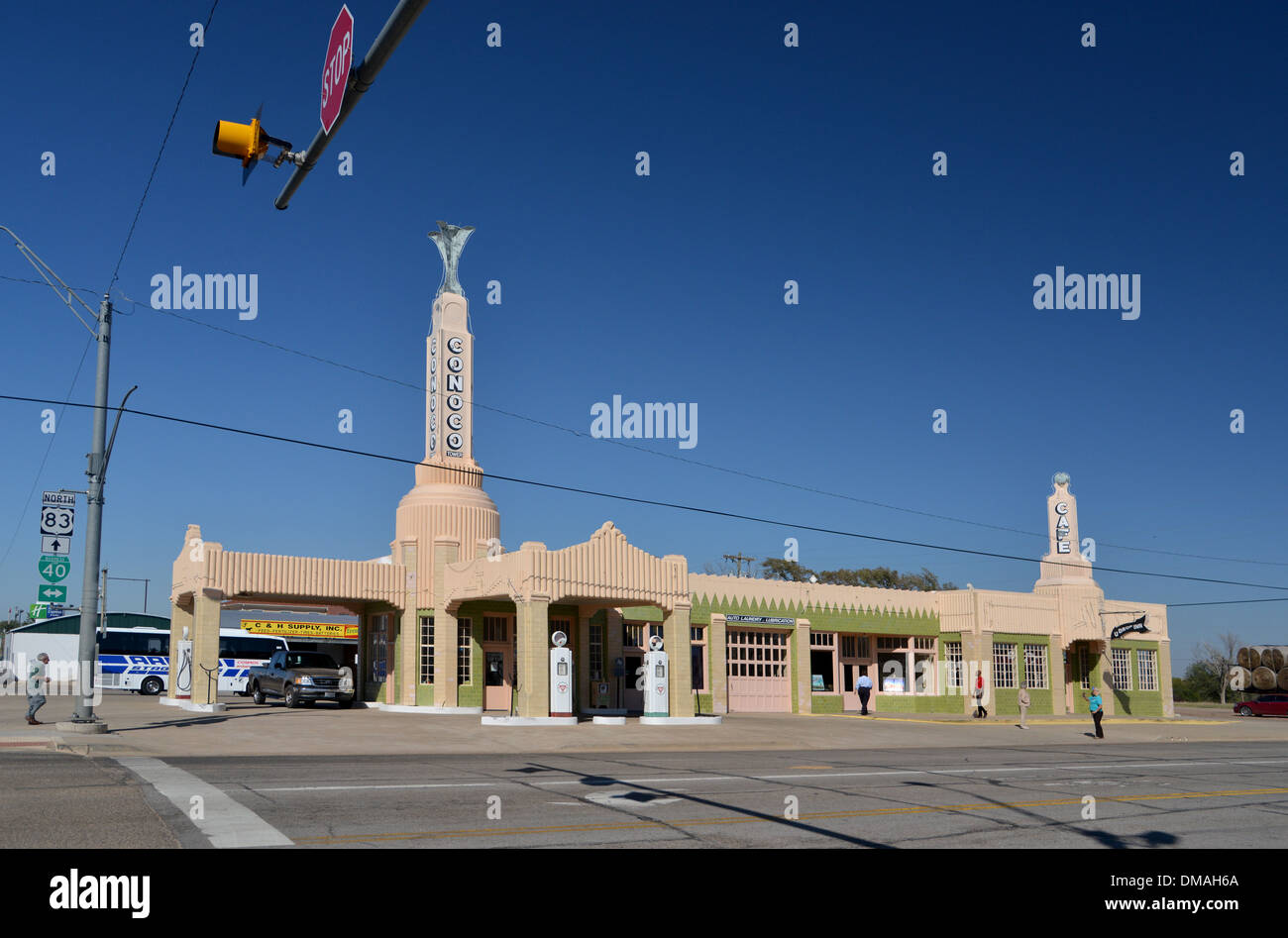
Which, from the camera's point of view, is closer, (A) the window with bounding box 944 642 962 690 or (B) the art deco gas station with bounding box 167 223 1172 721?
(B) the art deco gas station with bounding box 167 223 1172 721

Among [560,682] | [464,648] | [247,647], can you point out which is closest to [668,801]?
[560,682]

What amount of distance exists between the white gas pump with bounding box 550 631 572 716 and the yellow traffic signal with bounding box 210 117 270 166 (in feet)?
67.2

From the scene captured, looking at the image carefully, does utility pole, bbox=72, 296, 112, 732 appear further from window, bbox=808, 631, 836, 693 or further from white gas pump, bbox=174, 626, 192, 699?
window, bbox=808, 631, 836, 693

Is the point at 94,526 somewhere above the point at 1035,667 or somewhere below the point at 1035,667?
above

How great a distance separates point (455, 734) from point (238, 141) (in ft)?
60.3

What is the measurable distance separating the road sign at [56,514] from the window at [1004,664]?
1474 inches

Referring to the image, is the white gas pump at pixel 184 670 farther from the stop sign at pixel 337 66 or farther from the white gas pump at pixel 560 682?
the stop sign at pixel 337 66

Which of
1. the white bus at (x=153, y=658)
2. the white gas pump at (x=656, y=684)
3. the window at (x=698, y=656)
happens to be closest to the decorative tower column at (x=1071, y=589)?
the window at (x=698, y=656)

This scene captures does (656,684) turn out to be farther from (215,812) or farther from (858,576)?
(858,576)

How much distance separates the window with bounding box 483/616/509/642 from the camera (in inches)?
1335

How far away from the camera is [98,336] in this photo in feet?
71.8

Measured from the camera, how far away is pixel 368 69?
7.73 m

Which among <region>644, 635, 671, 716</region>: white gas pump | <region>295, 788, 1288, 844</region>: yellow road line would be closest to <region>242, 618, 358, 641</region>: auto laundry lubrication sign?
<region>644, 635, 671, 716</region>: white gas pump
